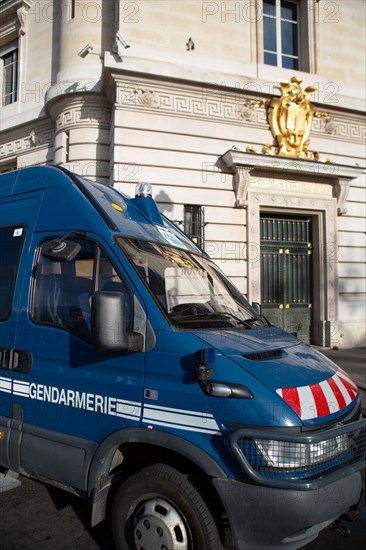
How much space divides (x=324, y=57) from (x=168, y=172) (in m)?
6.08

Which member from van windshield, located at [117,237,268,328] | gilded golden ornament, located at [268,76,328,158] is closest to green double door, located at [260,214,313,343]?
gilded golden ornament, located at [268,76,328,158]

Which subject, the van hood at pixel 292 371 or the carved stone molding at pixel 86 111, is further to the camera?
the carved stone molding at pixel 86 111

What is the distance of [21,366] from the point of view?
10.1ft

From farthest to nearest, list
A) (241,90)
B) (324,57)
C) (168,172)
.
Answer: (324,57), (241,90), (168,172)

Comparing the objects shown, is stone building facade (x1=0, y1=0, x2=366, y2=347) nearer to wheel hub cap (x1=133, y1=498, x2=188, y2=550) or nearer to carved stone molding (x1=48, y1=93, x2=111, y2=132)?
carved stone molding (x1=48, y1=93, x2=111, y2=132)

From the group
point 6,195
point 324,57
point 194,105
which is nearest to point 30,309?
point 6,195

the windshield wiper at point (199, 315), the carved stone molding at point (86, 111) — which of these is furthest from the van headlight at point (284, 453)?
the carved stone molding at point (86, 111)

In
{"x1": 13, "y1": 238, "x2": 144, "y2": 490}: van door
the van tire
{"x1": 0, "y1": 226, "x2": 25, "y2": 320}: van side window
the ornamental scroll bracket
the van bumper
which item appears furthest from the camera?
the ornamental scroll bracket

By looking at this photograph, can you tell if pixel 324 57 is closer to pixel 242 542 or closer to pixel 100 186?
pixel 100 186

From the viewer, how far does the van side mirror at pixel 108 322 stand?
2.33 m

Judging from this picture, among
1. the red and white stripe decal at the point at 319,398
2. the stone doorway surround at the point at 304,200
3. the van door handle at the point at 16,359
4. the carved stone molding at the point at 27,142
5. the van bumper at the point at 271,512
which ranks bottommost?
the van bumper at the point at 271,512

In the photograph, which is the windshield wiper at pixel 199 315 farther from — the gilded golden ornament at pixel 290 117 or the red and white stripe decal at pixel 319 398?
the gilded golden ornament at pixel 290 117

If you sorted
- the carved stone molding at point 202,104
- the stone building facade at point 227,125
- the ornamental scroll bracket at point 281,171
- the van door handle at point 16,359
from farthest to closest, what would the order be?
the ornamental scroll bracket at point 281,171
the stone building facade at point 227,125
the carved stone molding at point 202,104
the van door handle at point 16,359

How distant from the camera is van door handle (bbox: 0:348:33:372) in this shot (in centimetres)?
305
